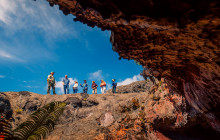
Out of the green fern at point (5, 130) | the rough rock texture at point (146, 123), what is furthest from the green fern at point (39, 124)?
the rough rock texture at point (146, 123)

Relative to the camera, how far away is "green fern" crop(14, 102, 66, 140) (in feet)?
11.5

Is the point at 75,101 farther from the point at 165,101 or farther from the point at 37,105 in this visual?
→ the point at 165,101

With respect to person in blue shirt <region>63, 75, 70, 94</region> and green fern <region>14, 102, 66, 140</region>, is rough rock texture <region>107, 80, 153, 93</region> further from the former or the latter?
green fern <region>14, 102, 66, 140</region>

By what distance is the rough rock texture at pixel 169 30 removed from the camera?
1.30 metres

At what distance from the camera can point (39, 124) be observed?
3.84 meters

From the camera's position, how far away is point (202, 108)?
365 centimetres

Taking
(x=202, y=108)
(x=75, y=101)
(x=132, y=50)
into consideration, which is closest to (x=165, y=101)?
(x=202, y=108)

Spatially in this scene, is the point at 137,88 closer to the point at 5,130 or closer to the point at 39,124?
the point at 39,124

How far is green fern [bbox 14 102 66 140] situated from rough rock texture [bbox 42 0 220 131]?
328cm

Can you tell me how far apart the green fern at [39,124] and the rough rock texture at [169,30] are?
3.28 metres

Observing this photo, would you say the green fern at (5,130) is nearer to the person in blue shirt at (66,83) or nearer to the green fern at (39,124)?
the green fern at (39,124)

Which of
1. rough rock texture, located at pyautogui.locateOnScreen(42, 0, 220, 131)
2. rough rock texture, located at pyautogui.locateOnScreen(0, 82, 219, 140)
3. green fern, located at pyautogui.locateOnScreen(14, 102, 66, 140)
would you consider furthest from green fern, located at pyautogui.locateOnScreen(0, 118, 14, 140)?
rough rock texture, located at pyautogui.locateOnScreen(0, 82, 219, 140)

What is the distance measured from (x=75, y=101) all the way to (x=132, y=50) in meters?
10.6

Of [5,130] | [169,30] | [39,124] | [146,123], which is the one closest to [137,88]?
[146,123]
